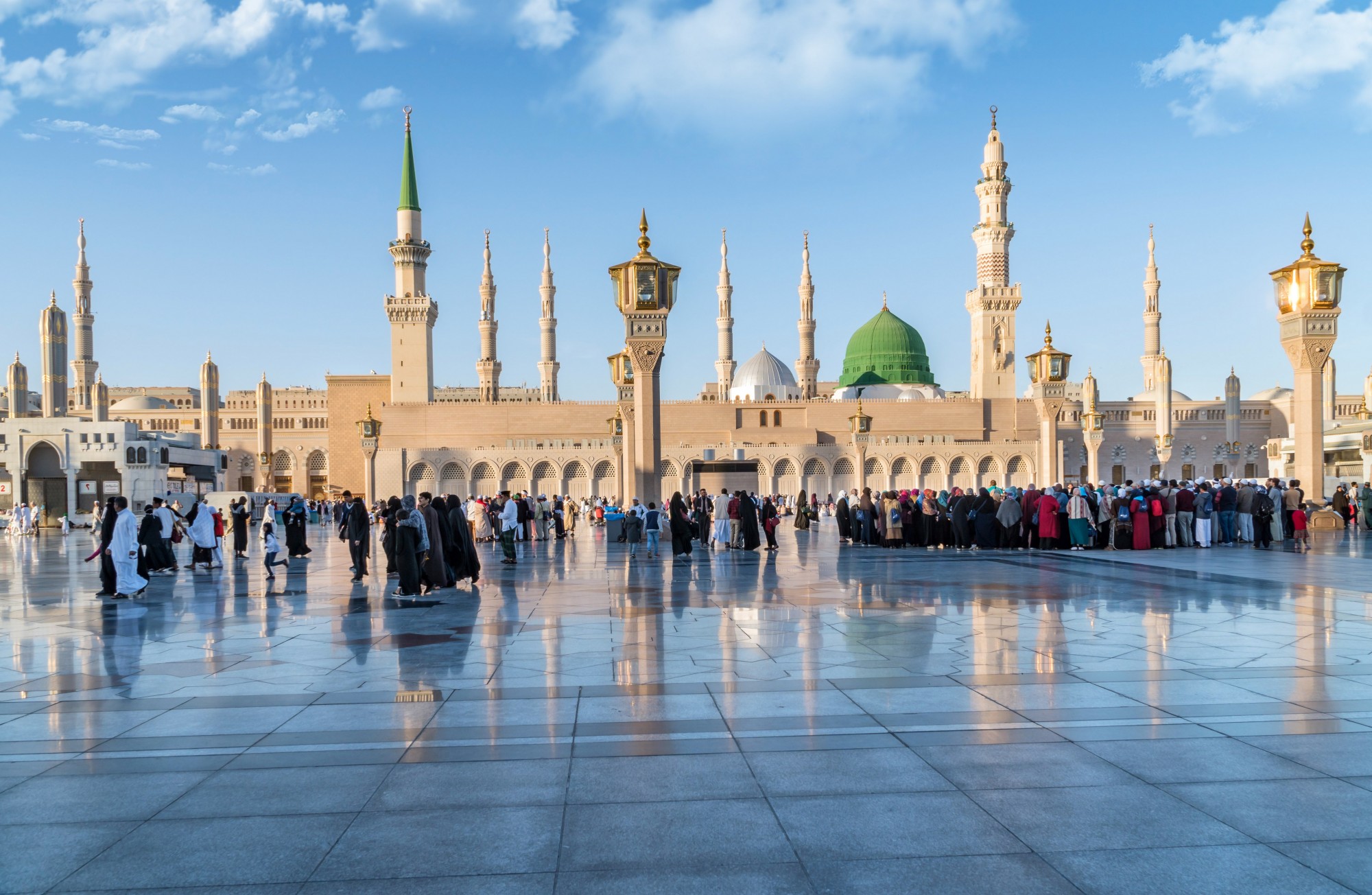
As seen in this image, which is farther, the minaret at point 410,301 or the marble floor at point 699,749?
the minaret at point 410,301

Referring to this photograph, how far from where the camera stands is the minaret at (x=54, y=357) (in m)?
48.6

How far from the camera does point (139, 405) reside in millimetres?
69062

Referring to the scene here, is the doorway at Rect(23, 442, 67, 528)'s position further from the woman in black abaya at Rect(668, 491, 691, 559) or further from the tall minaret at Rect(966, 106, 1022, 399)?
the tall minaret at Rect(966, 106, 1022, 399)

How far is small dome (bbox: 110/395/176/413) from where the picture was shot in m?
67.9

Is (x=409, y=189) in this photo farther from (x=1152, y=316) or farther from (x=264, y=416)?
(x=1152, y=316)

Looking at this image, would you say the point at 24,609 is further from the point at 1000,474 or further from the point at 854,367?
the point at 854,367

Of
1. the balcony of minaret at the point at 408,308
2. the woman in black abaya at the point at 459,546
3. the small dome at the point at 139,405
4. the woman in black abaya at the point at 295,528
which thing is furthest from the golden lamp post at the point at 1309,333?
the small dome at the point at 139,405

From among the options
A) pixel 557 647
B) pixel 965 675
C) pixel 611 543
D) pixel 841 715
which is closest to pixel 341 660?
pixel 557 647

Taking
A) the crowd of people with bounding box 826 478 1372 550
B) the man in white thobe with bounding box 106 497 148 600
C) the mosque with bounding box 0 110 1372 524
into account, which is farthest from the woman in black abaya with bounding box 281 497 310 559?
the mosque with bounding box 0 110 1372 524

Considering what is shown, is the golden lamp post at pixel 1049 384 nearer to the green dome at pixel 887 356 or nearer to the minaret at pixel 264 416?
the green dome at pixel 887 356

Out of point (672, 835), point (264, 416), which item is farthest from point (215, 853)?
point (264, 416)

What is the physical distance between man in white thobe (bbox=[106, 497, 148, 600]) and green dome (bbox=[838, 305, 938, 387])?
55872mm

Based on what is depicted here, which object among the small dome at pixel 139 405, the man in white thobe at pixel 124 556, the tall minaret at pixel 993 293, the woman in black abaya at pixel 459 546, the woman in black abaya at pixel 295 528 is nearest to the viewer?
the man in white thobe at pixel 124 556

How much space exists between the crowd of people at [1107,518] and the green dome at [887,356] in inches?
1903
